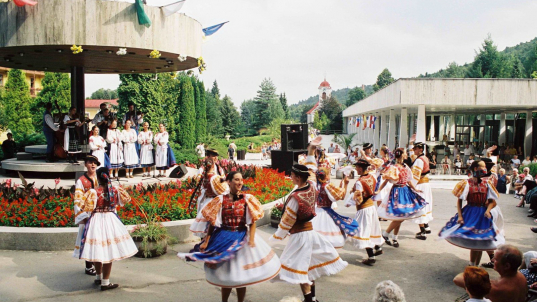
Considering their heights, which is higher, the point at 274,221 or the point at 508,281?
the point at 508,281

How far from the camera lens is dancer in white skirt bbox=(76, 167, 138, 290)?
6297 mm

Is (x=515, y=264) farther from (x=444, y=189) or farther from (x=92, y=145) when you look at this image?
(x=444, y=189)

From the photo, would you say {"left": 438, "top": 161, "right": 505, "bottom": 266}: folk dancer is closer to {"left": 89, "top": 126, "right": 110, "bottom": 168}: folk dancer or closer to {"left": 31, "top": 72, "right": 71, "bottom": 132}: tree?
{"left": 89, "top": 126, "right": 110, "bottom": 168}: folk dancer

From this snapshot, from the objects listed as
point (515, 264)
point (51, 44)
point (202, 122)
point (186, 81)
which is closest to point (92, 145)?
point (51, 44)

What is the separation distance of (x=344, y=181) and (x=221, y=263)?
2478 mm

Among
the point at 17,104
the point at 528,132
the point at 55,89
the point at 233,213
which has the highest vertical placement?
the point at 55,89

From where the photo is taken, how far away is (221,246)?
215 inches

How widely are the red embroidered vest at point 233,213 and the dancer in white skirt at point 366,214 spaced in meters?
2.97

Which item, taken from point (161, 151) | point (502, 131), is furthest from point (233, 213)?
point (502, 131)

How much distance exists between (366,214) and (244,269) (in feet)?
11.0

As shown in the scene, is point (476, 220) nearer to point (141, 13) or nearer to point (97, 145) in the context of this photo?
point (141, 13)

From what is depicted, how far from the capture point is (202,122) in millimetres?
47062

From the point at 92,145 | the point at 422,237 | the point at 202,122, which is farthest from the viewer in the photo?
the point at 202,122

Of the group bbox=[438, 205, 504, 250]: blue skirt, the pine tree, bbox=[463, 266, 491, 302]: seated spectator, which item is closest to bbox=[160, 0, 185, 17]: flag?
bbox=[438, 205, 504, 250]: blue skirt
